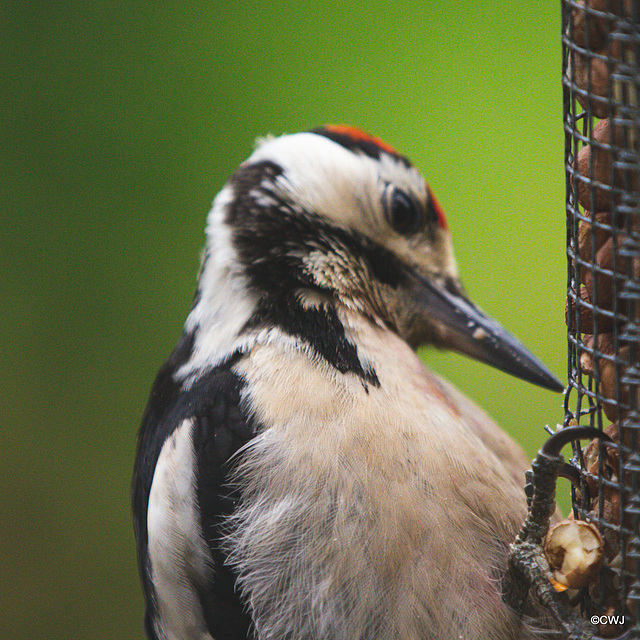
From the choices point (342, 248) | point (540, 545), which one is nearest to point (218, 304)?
point (342, 248)

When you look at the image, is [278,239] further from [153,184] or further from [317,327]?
[153,184]

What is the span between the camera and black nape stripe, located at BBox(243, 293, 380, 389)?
1392 mm

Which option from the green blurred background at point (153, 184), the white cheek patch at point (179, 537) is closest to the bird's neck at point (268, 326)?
the white cheek patch at point (179, 537)

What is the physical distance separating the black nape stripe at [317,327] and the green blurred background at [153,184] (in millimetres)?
1591

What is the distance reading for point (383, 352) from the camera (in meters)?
1.46

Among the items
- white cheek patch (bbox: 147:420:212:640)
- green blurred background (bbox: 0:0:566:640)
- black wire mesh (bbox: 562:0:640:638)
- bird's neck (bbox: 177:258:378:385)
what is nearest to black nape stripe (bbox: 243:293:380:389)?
bird's neck (bbox: 177:258:378:385)

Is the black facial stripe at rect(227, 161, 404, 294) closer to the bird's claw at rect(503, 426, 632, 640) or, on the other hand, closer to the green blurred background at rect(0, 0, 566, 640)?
the bird's claw at rect(503, 426, 632, 640)

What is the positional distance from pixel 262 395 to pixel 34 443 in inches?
95.2

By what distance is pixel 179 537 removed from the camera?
4.46 feet

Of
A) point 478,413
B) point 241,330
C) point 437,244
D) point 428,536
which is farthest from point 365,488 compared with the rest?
point 437,244

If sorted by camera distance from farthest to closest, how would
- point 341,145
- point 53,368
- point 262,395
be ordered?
point 53,368 → point 341,145 → point 262,395

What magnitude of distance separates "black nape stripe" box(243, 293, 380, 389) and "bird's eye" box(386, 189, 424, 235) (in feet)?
0.87

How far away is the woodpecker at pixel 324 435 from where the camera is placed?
124 centimetres

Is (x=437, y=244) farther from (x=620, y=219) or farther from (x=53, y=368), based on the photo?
(x=53, y=368)
